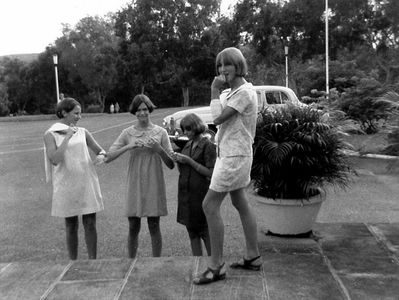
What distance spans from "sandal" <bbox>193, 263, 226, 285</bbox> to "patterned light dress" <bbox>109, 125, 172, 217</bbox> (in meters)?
0.90

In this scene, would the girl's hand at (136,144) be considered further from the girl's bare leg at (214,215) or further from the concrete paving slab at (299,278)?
the concrete paving slab at (299,278)

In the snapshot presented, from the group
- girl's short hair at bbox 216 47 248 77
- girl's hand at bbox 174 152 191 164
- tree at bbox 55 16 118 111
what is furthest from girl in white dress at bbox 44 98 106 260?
tree at bbox 55 16 118 111

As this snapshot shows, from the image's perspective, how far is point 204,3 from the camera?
48656mm

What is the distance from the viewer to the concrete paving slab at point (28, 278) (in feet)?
12.7

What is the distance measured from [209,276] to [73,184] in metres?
1.52

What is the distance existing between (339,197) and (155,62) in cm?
4115

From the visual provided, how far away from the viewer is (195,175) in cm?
450

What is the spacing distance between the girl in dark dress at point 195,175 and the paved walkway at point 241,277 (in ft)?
0.97

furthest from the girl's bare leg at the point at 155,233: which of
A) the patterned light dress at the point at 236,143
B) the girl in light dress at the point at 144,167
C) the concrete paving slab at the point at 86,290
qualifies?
the patterned light dress at the point at 236,143

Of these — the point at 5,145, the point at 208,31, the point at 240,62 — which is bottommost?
the point at 5,145

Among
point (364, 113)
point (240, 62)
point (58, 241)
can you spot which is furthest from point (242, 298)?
point (364, 113)

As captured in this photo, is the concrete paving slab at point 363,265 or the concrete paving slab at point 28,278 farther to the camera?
the concrete paving slab at point 363,265

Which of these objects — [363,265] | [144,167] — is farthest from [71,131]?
→ [363,265]

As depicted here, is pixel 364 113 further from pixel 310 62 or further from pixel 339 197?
pixel 310 62
